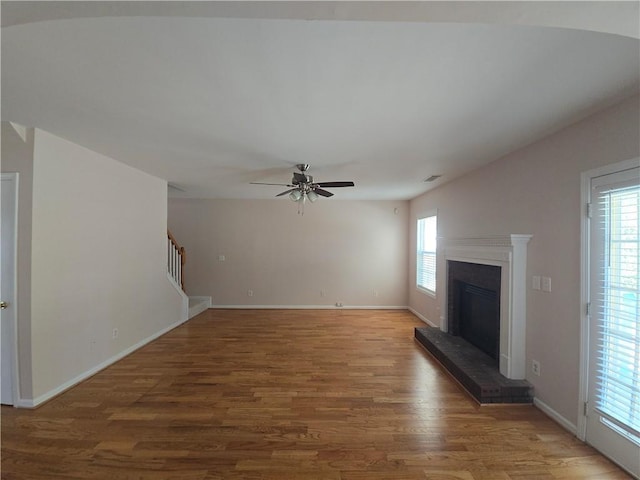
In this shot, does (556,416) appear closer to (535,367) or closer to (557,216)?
(535,367)

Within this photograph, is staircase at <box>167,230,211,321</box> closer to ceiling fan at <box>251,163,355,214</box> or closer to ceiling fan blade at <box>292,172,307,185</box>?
ceiling fan at <box>251,163,355,214</box>

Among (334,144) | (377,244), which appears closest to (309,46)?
(334,144)

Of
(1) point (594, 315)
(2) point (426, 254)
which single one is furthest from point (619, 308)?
(2) point (426, 254)

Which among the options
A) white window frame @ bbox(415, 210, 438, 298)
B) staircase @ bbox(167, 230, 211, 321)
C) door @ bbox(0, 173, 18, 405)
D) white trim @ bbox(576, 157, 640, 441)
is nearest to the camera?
white trim @ bbox(576, 157, 640, 441)

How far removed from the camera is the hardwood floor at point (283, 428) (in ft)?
5.93

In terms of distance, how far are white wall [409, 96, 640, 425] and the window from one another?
2050 mm

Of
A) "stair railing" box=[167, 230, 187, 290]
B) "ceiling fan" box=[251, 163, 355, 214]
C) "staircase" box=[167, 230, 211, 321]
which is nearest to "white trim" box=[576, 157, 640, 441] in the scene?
"ceiling fan" box=[251, 163, 355, 214]

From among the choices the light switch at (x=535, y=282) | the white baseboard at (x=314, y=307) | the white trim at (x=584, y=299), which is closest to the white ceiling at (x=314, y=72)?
the white trim at (x=584, y=299)

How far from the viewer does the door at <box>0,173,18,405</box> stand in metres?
2.41

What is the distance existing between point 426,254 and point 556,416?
3376 mm

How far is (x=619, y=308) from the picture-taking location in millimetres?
1872

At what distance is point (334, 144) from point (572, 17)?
78.5 inches

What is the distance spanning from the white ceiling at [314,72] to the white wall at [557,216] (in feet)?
0.59

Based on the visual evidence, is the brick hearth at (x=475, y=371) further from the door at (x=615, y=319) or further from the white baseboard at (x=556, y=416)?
the door at (x=615, y=319)
